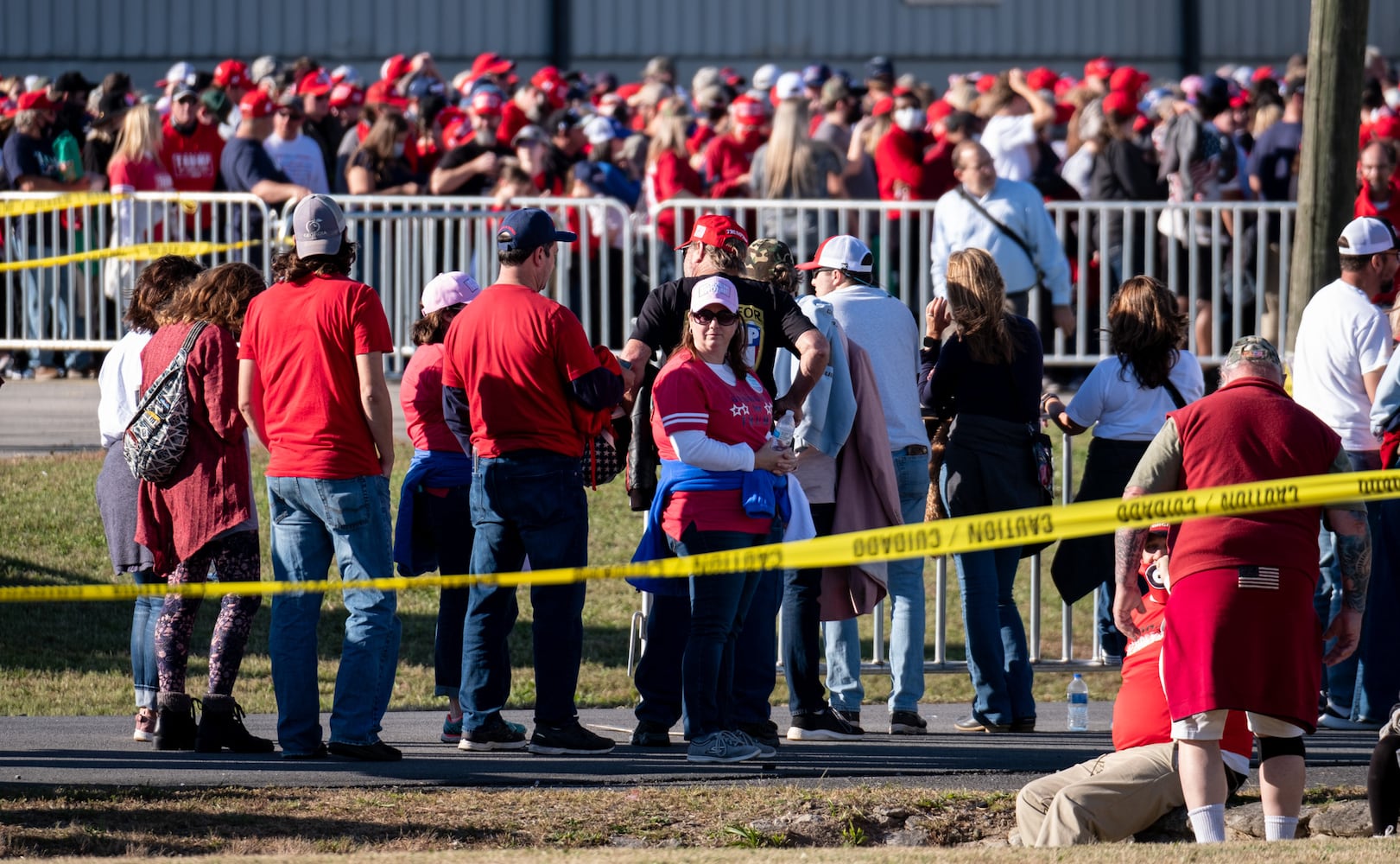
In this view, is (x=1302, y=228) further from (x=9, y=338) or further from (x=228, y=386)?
(x=9, y=338)

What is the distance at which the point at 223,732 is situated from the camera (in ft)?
25.5

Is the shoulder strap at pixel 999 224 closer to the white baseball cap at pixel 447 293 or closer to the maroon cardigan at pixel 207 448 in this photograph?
the white baseball cap at pixel 447 293


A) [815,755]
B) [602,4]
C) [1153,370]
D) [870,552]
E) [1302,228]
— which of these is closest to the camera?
[870,552]

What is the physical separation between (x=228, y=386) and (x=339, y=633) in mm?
3117

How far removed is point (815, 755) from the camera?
8055mm

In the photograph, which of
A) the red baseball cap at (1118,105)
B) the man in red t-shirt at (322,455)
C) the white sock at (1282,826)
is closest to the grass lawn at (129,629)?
the man in red t-shirt at (322,455)

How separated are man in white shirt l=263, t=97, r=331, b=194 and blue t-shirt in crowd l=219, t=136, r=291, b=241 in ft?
1.48

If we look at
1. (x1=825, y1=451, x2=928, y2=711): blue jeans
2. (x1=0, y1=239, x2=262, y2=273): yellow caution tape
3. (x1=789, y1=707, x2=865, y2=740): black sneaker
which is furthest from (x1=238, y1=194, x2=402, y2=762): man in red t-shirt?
(x1=0, y1=239, x2=262, y2=273): yellow caution tape

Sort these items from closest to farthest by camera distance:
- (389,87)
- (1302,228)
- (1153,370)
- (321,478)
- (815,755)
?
(321,478) < (815,755) < (1153,370) < (1302,228) < (389,87)

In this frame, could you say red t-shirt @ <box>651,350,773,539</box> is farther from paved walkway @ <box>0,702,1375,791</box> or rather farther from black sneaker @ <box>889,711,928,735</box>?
black sneaker @ <box>889,711,928,735</box>

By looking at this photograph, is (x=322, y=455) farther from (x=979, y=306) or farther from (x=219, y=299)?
(x=979, y=306)

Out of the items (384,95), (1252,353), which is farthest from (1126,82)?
(1252,353)

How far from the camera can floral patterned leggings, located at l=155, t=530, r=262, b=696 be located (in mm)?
7660

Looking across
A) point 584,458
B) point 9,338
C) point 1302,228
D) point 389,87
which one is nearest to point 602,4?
point 389,87
